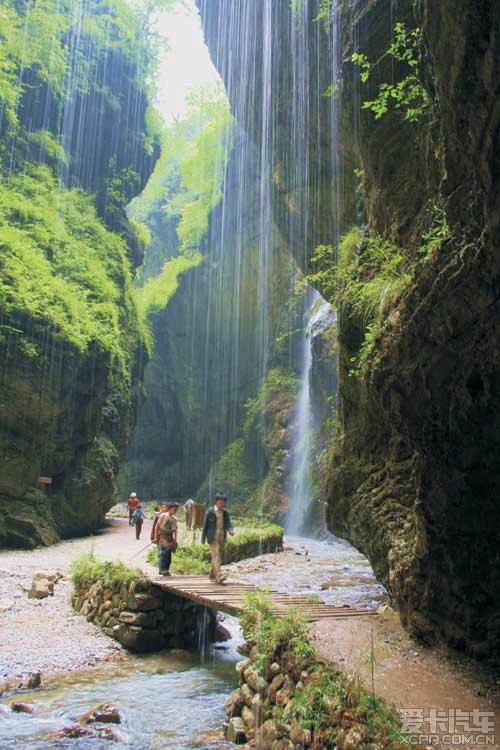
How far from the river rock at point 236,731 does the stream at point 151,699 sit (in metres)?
0.13

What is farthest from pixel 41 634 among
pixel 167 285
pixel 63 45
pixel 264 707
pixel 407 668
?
pixel 167 285

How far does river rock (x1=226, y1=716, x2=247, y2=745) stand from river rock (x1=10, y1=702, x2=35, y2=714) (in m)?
2.23

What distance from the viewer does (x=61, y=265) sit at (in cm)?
2086

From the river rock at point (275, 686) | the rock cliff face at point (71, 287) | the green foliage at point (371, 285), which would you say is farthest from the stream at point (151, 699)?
the rock cliff face at point (71, 287)

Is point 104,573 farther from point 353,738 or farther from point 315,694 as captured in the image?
point 353,738

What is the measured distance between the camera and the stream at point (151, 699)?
5.64 meters

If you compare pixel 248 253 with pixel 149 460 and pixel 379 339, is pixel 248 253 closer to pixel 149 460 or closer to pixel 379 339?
pixel 149 460

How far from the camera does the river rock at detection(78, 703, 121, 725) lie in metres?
6.00

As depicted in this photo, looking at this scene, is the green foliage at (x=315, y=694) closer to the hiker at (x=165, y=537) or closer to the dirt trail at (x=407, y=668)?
the dirt trail at (x=407, y=668)

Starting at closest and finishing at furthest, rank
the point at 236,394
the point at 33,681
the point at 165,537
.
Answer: the point at 33,681, the point at 165,537, the point at 236,394

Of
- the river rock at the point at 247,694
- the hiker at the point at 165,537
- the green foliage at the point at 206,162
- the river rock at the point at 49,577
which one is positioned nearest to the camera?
the river rock at the point at 247,694

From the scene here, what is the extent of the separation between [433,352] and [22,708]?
5731 millimetres

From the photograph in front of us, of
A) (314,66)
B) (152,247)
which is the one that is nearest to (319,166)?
(314,66)

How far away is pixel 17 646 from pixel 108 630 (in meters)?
1.40
